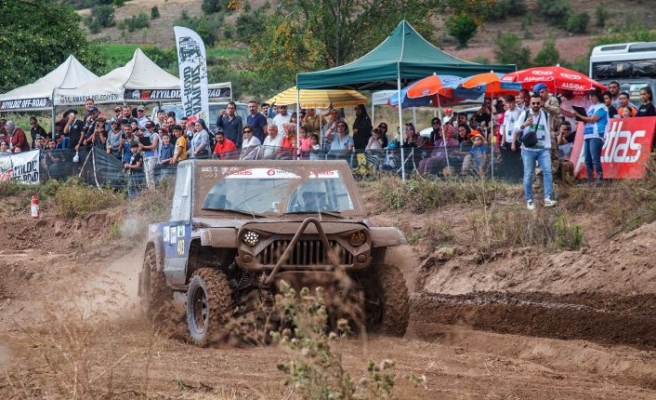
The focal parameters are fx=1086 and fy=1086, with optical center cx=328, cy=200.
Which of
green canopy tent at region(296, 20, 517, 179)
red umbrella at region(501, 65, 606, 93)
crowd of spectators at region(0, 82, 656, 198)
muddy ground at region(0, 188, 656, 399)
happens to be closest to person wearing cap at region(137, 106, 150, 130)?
crowd of spectators at region(0, 82, 656, 198)

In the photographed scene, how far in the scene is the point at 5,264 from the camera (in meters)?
20.3

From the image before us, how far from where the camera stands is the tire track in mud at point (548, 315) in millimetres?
Answer: 11227

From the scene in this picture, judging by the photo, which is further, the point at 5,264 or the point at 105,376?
the point at 5,264

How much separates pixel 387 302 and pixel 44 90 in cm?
1928

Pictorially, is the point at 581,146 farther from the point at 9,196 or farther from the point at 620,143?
the point at 9,196

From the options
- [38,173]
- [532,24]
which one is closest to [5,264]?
[38,173]

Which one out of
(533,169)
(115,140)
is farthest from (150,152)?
(533,169)

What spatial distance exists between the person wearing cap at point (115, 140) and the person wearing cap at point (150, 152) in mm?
578

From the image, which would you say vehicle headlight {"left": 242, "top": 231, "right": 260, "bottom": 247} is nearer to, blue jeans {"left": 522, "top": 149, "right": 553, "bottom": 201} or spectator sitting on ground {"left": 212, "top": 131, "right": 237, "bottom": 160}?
blue jeans {"left": 522, "top": 149, "right": 553, "bottom": 201}

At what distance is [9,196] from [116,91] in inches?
150

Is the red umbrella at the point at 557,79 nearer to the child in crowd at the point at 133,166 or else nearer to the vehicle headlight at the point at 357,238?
the child in crowd at the point at 133,166

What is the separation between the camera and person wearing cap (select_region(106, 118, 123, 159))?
2281 centimetres

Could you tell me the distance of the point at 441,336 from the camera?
460 inches

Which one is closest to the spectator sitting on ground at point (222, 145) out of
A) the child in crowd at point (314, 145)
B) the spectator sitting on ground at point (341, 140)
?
the child in crowd at point (314, 145)
